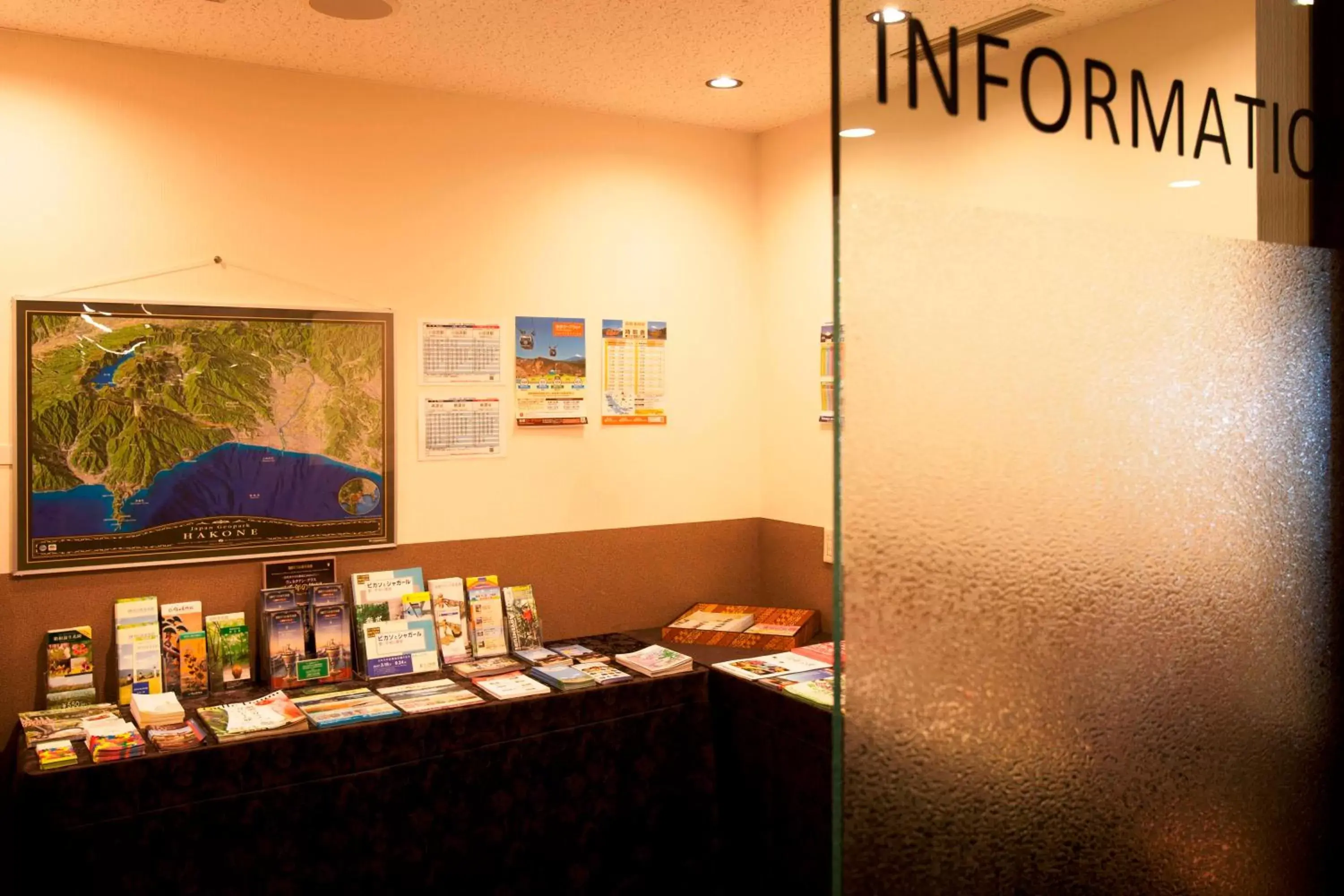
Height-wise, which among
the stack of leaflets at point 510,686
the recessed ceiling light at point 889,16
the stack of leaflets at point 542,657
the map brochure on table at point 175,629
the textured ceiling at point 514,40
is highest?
the textured ceiling at point 514,40

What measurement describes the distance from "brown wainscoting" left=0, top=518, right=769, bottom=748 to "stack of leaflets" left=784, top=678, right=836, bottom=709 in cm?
101

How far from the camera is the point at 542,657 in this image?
3.65 metres

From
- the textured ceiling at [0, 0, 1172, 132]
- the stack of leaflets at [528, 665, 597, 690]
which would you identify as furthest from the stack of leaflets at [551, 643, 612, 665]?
the textured ceiling at [0, 0, 1172, 132]

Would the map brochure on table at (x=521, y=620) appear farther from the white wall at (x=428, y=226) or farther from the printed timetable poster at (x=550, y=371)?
the printed timetable poster at (x=550, y=371)

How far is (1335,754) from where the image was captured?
1798 mm

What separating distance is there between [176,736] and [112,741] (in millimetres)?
151

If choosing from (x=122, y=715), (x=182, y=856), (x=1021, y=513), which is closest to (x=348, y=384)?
(x=122, y=715)

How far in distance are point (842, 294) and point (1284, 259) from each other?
1.01m

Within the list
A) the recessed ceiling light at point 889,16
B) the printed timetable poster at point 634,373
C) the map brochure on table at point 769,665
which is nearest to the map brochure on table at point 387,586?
the printed timetable poster at point 634,373

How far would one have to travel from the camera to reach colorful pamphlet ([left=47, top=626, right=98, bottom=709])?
3066mm

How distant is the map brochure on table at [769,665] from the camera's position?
3467 mm

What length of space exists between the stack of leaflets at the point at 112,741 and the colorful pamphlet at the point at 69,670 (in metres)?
0.25

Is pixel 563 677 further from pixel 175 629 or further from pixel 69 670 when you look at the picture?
pixel 69 670

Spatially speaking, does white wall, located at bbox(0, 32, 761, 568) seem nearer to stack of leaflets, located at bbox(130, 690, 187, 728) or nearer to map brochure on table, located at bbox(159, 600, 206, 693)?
map brochure on table, located at bbox(159, 600, 206, 693)
